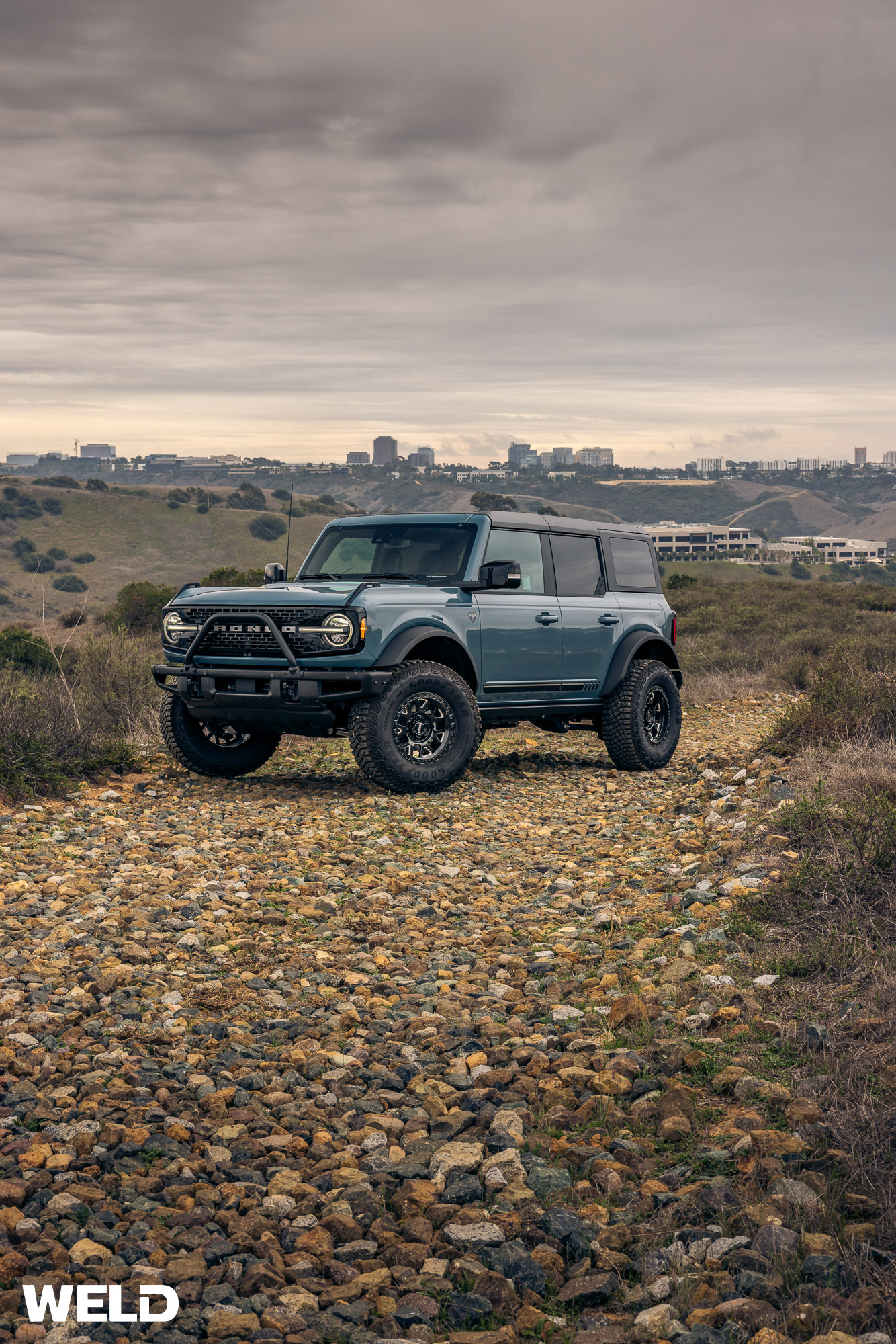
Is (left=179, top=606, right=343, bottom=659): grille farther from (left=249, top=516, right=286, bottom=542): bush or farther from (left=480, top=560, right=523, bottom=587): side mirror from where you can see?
(left=249, top=516, right=286, bottom=542): bush

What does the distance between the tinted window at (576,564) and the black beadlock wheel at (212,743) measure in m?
2.98

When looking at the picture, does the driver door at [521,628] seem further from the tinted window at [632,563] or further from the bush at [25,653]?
the bush at [25,653]

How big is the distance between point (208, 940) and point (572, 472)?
521ft

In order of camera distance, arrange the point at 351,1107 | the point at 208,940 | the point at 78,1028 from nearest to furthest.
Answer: the point at 351,1107 → the point at 78,1028 → the point at 208,940

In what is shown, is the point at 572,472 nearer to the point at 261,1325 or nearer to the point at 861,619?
the point at 861,619

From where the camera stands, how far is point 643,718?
1112 cm

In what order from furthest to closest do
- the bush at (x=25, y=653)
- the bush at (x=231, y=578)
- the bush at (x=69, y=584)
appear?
the bush at (x=69, y=584), the bush at (x=231, y=578), the bush at (x=25, y=653)

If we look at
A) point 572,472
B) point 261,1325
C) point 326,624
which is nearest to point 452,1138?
point 261,1325

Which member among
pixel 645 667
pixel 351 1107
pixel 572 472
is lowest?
pixel 351 1107

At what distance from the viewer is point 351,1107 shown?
382cm

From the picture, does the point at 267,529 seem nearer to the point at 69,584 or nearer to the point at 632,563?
the point at 69,584

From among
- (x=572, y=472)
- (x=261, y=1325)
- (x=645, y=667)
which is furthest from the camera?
(x=572, y=472)

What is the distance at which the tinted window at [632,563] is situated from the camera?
11.4 metres

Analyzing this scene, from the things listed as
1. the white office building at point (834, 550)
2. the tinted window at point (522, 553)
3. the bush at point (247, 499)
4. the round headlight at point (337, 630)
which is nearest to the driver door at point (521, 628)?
the tinted window at point (522, 553)
